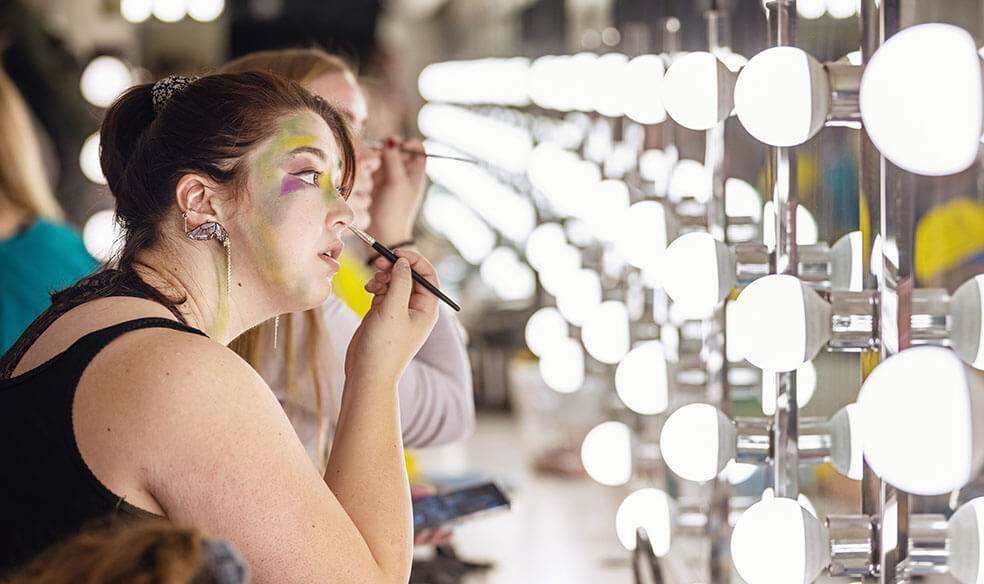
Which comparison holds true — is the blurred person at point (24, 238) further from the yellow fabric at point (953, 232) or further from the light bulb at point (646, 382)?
the yellow fabric at point (953, 232)

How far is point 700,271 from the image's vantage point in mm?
834

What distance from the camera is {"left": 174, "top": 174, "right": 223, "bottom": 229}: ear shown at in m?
0.80

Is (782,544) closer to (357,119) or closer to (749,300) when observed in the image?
(749,300)

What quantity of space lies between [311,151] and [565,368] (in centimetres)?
88

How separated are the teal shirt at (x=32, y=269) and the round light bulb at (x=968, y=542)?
153 centimetres

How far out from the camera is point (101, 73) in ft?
9.68

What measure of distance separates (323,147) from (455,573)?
654 mm

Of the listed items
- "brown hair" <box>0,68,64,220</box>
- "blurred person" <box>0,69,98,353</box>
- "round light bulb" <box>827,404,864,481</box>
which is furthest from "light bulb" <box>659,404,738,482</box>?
"brown hair" <box>0,68,64,220</box>

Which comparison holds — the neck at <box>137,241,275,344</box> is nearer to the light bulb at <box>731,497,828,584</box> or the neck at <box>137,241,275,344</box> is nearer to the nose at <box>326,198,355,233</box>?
the nose at <box>326,198,355,233</box>

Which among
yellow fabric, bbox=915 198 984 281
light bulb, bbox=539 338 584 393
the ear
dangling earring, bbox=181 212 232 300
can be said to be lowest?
light bulb, bbox=539 338 584 393

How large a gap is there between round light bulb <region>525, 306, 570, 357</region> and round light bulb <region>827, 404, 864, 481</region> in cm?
99

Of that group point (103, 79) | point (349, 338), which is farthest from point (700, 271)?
point (103, 79)

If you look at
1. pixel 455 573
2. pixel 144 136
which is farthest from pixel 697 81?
pixel 455 573

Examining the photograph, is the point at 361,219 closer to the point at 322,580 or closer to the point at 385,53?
the point at 322,580
